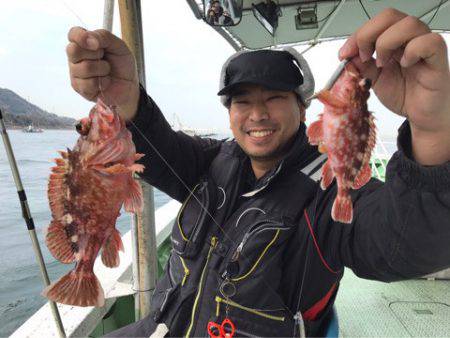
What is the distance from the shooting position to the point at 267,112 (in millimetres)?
2320

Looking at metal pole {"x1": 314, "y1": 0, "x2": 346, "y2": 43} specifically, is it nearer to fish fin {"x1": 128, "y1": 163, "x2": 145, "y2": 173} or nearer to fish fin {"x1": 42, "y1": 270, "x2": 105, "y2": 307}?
fish fin {"x1": 128, "y1": 163, "x2": 145, "y2": 173}

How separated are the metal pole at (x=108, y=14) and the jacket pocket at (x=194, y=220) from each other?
1268mm

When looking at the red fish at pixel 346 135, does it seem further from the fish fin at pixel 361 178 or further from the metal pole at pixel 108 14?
the metal pole at pixel 108 14

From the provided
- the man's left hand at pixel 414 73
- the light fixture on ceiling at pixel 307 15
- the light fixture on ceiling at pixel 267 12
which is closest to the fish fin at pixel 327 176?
the man's left hand at pixel 414 73

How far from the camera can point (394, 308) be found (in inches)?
149

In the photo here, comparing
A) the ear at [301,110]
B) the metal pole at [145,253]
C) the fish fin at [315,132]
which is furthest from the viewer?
the metal pole at [145,253]

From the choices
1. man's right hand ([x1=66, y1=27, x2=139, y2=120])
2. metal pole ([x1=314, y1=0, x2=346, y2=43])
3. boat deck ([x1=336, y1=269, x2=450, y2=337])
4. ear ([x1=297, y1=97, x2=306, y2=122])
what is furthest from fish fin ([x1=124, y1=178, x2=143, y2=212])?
metal pole ([x1=314, y1=0, x2=346, y2=43])

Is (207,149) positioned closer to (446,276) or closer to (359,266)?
(359,266)

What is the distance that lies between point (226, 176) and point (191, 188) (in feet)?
1.28

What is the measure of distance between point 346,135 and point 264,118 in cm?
82

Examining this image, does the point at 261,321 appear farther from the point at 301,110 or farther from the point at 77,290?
the point at 301,110

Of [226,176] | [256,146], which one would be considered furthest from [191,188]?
[256,146]

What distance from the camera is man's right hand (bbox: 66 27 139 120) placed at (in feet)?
4.98

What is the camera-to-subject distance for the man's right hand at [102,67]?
4.98 feet
